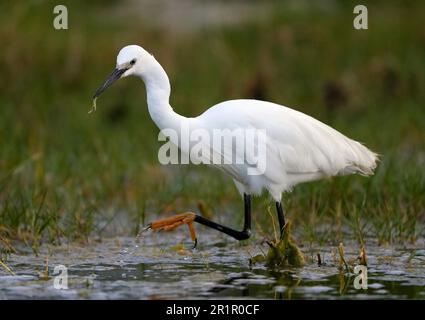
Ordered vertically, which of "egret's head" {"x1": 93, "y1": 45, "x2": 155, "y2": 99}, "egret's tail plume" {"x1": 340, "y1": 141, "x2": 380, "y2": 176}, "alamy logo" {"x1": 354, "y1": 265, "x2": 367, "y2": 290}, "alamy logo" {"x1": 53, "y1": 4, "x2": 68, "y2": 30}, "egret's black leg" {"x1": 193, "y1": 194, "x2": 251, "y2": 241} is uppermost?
"alamy logo" {"x1": 53, "y1": 4, "x2": 68, "y2": 30}

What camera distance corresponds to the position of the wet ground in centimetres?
617

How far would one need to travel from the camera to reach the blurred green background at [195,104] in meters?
8.16

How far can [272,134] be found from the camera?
721 cm

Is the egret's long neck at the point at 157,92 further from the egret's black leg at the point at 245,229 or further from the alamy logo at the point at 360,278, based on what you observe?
the alamy logo at the point at 360,278

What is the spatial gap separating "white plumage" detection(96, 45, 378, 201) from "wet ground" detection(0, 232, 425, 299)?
53 centimetres

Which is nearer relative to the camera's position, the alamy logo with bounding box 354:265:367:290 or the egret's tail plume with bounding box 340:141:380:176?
the alamy logo with bounding box 354:265:367:290

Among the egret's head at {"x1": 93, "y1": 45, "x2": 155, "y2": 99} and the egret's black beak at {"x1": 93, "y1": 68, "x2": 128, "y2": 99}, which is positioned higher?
the egret's head at {"x1": 93, "y1": 45, "x2": 155, "y2": 99}

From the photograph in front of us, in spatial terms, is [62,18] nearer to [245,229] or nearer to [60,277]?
[245,229]

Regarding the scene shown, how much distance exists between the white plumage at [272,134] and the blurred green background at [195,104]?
0.33 meters

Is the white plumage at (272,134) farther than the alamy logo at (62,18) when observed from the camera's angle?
No

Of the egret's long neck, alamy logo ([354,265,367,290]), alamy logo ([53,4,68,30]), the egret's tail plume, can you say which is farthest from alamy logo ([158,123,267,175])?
alamy logo ([53,4,68,30])

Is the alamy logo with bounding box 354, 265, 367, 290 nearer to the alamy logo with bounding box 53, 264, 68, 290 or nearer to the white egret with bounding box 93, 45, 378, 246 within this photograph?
the white egret with bounding box 93, 45, 378, 246

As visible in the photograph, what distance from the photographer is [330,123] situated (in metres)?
11.8

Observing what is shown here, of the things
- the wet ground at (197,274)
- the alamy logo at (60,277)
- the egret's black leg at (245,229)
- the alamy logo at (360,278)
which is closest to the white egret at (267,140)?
the egret's black leg at (245,229)
